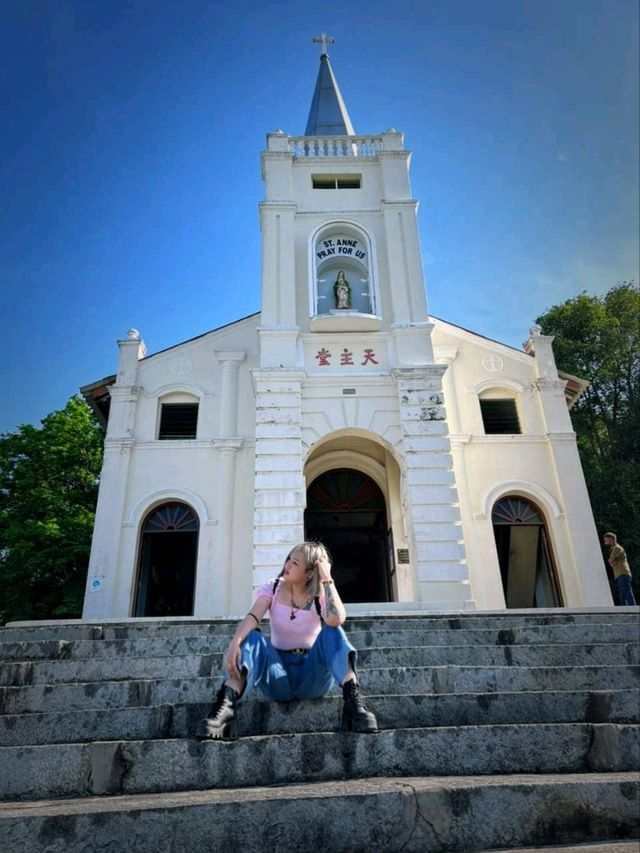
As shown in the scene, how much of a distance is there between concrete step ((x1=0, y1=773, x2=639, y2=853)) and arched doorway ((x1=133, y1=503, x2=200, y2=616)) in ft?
34.5

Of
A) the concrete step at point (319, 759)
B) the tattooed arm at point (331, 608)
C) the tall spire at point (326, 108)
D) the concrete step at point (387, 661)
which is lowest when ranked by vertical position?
the concrete step at point (319, 759)

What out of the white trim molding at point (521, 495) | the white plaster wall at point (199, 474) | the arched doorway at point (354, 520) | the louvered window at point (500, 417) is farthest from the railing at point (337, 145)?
the white trim molding at point (521, 495)

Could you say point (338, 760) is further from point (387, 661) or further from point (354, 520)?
point (354, 520)

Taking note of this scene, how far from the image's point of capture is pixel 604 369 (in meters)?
22.6

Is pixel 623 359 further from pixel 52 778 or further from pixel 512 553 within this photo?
pixel 52 778

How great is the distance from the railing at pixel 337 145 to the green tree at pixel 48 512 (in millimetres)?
13203

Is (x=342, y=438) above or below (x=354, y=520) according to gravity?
above

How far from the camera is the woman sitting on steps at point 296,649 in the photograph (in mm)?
3676

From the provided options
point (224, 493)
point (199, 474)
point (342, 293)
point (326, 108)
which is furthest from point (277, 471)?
point (326, 108)

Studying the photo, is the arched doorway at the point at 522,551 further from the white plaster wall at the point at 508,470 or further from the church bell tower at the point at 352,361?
the church bell tower at the point at 352,361

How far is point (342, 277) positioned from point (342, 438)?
413cm

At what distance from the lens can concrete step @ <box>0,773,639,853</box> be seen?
108 inches

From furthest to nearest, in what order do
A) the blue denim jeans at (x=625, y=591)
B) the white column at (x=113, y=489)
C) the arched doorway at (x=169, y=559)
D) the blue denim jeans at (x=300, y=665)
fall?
the arched doorway at (x=169, y=559)
the white column at (x=113, y=489)
the blue denim jeans at (x=625, y=591)
the blue denim jeans at (x=300, y=665)

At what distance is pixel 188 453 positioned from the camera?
45.5ft
